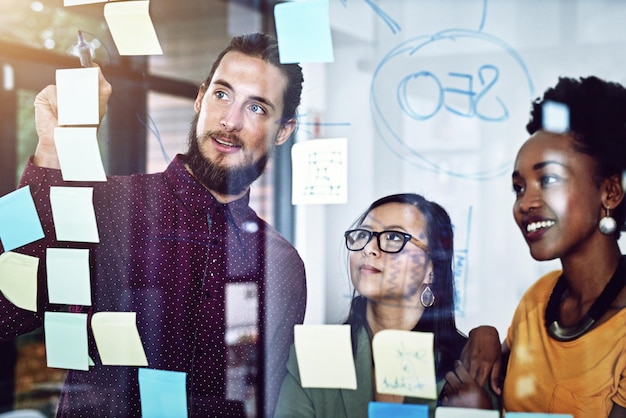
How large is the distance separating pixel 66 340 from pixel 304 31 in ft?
3.69

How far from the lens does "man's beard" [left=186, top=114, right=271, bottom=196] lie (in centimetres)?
200

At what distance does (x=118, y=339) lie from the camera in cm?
212

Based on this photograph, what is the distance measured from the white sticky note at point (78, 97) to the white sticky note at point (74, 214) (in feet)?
0.66

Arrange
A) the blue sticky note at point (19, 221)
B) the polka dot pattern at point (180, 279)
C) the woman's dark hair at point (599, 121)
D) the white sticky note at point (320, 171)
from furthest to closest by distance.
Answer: the blue sticky note at point (19, 221)
the polka dot pattern at point (180, 279)
the white sticky note at point (320, 171)
the woman's dark hair at point (599, 121)

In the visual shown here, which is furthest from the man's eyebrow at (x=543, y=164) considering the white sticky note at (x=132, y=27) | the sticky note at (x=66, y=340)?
the sticky note at (x=66, y=340)

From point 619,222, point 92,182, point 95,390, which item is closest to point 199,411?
point 95,390

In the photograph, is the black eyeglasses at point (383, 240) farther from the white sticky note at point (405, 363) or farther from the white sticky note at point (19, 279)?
the white sticky note at point (19, 279)

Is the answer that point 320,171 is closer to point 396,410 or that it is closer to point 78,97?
point 396,410

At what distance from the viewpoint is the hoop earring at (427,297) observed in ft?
5.88

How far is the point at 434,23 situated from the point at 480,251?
54cm

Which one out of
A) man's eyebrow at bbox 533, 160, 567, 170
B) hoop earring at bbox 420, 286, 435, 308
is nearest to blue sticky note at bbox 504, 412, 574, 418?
hoop earring at bbox 420, 286, 435, 308

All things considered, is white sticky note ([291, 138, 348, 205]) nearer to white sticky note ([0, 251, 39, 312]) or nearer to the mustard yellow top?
the mustard yellow top

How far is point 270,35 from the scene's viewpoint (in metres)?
1.94

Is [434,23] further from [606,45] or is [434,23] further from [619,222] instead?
[619,222]
